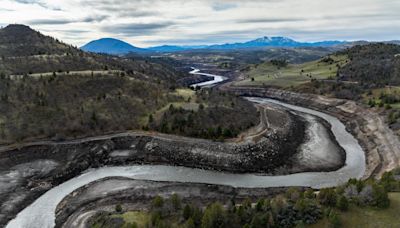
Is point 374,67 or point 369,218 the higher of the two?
point 374,67

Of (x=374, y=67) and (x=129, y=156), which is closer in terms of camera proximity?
(x=129, y=156)

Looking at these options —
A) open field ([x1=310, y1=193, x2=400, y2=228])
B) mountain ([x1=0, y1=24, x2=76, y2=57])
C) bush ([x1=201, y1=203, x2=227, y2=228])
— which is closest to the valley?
bush ([x1=201, y1=203, x2=227, y2=228])

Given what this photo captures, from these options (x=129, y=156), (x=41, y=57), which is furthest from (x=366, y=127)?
(x=41, y=57)

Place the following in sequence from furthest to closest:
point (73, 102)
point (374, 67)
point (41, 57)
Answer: point (374, 67) → point (41, 57) → point (73, 102)

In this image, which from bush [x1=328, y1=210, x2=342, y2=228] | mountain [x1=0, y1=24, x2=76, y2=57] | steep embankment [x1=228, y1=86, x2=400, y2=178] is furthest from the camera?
mountain [x1=0, y1=24, x2=76, y2=57]

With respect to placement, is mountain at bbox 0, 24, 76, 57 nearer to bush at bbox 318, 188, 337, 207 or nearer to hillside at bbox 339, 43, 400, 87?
hillside at bbox 339, 43, 400, 87

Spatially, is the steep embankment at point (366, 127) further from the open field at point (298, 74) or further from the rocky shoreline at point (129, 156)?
the rocky shoreline at point (129, 156)

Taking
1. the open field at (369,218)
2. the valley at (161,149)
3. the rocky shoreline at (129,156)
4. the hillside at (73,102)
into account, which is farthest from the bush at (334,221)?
the hillside at (73,102)

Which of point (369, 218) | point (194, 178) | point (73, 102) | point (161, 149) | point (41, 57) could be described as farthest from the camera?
point (41, 57)

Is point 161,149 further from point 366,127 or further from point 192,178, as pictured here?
point 366,127
